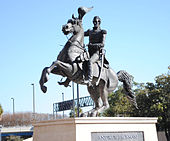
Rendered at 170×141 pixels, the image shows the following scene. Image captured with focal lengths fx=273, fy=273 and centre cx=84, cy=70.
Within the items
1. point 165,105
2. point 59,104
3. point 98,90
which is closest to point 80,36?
point 98,90

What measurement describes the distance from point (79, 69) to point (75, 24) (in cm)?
166

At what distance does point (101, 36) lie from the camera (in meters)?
10.1

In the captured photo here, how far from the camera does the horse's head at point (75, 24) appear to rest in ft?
30.1

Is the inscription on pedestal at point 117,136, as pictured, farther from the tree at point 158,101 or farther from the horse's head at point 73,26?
the tree at point 158,101

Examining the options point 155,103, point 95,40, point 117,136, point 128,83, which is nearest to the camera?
point 117,136

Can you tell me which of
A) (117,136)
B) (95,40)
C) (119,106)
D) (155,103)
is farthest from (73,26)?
(119,106)

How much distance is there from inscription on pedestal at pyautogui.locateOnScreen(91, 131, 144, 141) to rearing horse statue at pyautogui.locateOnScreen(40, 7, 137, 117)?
1.11m

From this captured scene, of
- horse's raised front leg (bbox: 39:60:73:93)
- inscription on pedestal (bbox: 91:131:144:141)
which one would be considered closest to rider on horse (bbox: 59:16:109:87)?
horse's raised front leg (bbox: 39:60:73:93)

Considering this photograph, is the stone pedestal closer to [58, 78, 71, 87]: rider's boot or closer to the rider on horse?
the rider on horse

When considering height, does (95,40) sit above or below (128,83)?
above

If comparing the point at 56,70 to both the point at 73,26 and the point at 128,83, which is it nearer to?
the point at 73,26

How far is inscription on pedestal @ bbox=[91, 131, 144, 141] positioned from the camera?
7793 millimetres

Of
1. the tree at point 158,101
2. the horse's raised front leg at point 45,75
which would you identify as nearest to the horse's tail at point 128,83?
the horse's raised front leg at point 45,75

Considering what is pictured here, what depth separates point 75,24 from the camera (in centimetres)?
949
